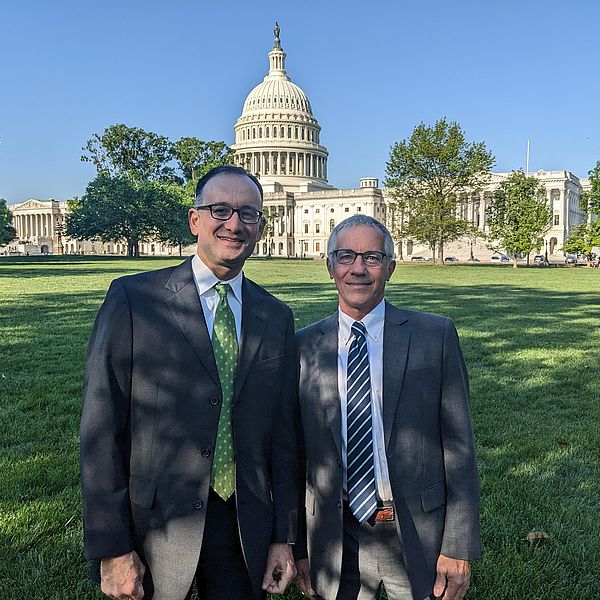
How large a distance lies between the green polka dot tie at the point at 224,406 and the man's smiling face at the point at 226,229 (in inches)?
7.4

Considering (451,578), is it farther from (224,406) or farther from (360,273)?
(360,273)

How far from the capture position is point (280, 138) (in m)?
113

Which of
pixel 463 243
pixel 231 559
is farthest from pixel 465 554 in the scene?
pixel 463 243

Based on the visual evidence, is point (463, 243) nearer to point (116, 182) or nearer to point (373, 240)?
point (116, 182)

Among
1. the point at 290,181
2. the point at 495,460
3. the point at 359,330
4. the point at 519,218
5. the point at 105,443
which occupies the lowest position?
the point at 495,460

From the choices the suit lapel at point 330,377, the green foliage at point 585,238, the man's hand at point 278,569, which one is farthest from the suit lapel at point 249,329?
the green foliage at point 585,238

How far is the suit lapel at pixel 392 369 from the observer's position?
96.3 inches

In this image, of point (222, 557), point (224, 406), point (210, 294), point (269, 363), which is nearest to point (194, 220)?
point (210, 294)

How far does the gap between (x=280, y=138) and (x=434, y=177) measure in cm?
6133

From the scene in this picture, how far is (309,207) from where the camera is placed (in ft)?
368

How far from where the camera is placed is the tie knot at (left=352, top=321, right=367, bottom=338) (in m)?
2.51

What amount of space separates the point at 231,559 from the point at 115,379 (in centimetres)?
89

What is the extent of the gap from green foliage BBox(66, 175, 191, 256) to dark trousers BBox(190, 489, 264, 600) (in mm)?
59756

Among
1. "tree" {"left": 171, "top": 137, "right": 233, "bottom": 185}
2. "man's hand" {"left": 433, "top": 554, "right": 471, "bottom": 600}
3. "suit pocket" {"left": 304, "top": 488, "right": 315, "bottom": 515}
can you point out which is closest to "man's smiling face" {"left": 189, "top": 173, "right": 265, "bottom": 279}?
"suit pocket" {"left": 304, "top": 488, "right": 315, "bottom": 515}
